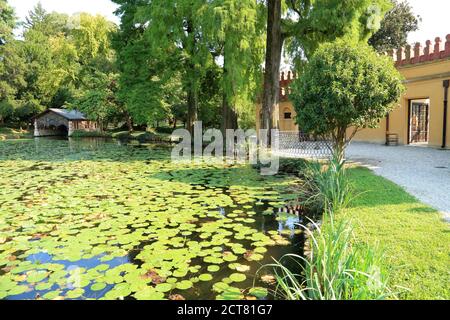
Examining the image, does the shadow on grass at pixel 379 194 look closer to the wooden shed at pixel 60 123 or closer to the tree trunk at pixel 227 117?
the tree trunk at pixel 227 117

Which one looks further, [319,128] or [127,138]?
[127,138]

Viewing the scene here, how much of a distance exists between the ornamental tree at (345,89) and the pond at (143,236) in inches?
68.9

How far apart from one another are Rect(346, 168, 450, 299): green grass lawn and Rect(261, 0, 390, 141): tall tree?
6753mm

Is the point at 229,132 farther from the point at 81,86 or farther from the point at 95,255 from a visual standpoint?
the point at 81,86

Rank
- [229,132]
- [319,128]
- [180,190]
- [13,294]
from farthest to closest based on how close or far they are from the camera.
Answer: [229,132] → [319,128] → [180,190] → [13,294]

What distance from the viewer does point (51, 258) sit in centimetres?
392

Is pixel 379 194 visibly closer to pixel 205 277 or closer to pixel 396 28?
pixel 205 277

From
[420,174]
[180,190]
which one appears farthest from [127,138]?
[420,174]

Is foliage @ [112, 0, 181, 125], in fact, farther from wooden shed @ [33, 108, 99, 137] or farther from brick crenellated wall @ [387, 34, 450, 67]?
wooden shed @ [33, 108, 99, 137]

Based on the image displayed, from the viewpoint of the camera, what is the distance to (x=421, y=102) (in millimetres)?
16062

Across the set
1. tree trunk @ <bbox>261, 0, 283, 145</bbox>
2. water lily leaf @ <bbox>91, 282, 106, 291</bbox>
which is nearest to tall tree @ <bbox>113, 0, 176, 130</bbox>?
tree trunk @ <bbox>261, 0, 283, 145</bbox>

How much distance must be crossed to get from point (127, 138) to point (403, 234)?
75.0ft

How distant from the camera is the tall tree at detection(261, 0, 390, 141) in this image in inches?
441

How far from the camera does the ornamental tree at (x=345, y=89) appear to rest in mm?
7141
